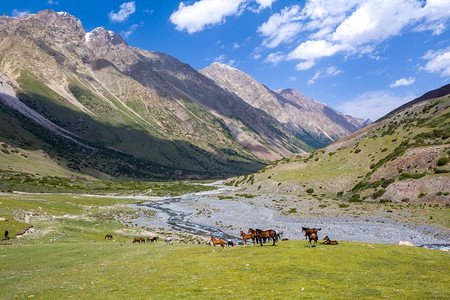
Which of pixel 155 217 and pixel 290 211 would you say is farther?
pixel 155 217

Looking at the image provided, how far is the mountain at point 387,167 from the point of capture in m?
68.9

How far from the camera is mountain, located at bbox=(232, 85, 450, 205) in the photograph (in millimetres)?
68875

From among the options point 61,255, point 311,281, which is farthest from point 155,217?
point 311,281

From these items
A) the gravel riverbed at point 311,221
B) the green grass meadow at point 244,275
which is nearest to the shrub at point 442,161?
the gravel riverbed at point 311,221

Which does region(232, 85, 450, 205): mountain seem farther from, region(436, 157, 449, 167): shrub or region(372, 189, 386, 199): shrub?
region(436, 157, 449, 167): shrub

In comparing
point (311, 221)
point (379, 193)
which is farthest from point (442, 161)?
point (311, 221)

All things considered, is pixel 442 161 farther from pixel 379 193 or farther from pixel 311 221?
pixel 311 221

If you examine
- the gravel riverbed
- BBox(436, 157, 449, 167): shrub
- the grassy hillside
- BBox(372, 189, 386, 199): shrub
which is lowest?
the gravel riverbed

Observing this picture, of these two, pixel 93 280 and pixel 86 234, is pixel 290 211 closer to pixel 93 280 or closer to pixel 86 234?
pixel 86 234

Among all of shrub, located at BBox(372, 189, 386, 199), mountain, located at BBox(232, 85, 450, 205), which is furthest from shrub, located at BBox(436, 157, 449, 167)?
shrub, located at BBox(372, 189, 386, 199)

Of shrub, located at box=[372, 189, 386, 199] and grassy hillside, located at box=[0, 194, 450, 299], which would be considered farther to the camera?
shrub, located at box=[372, 189, 386, 199]

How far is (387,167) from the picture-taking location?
3292 inches

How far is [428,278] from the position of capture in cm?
1573

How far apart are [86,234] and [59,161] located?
6396 inches
